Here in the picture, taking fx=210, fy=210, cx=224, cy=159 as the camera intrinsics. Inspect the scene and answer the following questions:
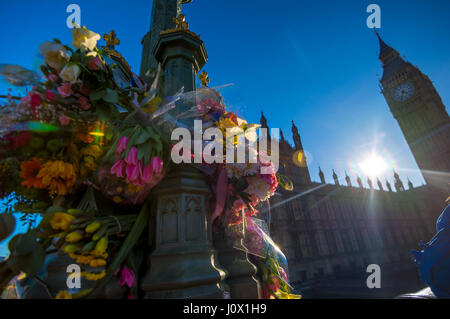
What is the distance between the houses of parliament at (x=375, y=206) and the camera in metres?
22.6

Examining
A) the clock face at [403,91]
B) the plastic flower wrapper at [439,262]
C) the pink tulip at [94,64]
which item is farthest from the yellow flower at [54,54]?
the clock face at [403,91]

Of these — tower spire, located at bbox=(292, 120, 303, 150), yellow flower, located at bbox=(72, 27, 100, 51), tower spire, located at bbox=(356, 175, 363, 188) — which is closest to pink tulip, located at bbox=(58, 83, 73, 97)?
yellow flower, located at bbox=(72, 27, 100, 51)

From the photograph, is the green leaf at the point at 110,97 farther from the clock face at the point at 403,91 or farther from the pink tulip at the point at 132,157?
the clock face at the point at 403,91

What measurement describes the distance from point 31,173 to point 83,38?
94 cm

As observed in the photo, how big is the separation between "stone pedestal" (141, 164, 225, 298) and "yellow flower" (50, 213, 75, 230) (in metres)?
0.53

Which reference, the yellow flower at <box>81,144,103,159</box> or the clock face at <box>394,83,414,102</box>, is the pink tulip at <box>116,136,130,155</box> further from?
the clock face at <box>394,83,414,102</box>

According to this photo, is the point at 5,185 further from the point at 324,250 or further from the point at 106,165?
the point at 324,250

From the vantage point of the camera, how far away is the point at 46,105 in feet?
4.47

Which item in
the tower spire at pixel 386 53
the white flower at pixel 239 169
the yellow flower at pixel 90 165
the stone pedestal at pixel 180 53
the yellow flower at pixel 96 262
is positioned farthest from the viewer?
the tower spire at pixel 386 53

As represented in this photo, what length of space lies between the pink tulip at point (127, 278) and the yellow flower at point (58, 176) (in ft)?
→ 2.15

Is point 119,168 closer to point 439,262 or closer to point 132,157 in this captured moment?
point 132,157
